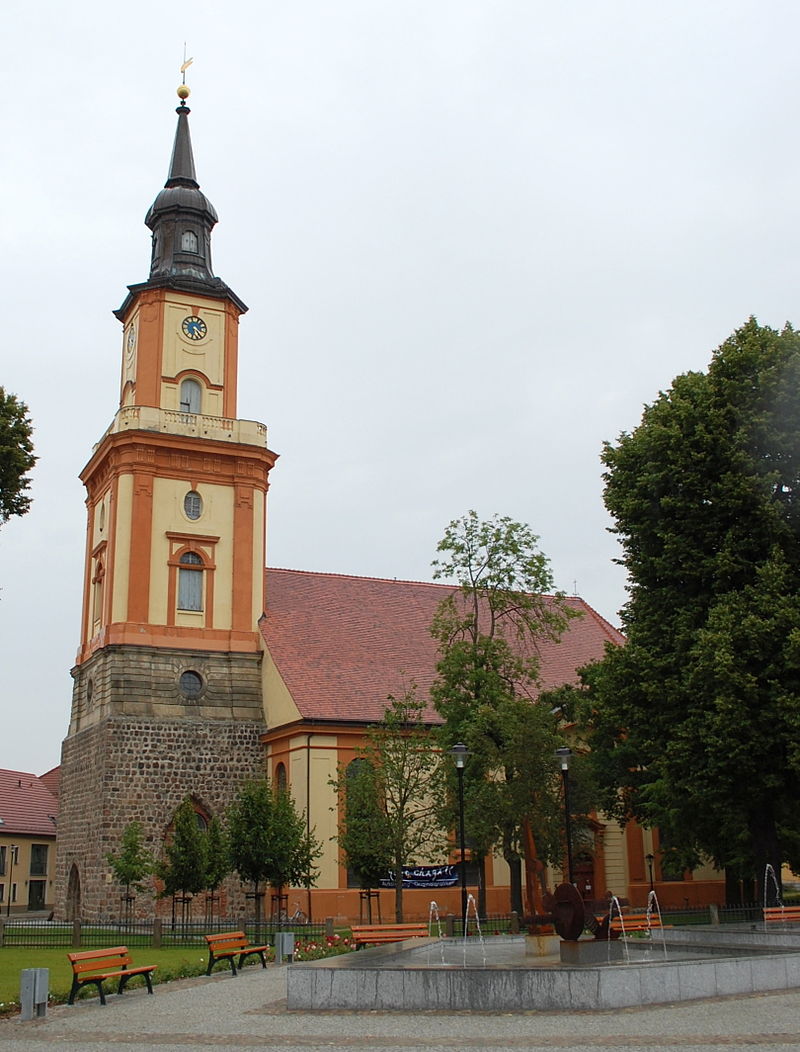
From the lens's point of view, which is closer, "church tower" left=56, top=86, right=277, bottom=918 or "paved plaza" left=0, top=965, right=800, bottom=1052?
"paved plaza" left=0, top=965, right=800, bottom=1052

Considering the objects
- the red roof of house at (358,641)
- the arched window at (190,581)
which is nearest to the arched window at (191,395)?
the arched window at (190,581)

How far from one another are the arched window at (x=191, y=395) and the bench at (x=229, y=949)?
83.8 feet

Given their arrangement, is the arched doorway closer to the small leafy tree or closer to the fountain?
the small leafy tree

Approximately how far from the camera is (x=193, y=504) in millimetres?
42969

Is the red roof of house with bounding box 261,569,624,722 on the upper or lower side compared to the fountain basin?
upper

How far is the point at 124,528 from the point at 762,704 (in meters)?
24.7

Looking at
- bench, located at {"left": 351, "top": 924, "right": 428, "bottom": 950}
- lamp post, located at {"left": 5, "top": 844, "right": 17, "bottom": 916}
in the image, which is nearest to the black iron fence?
bench, located at {"left": 351, "top": 924, "right": 428, "bottom": 950}

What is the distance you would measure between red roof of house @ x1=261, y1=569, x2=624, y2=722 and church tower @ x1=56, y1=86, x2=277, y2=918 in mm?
1987

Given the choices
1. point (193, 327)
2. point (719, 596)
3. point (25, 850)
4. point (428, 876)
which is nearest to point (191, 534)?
point (193, 327)

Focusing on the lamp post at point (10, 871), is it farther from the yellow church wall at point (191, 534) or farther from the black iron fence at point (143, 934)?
the black iron fence at point (143, 934)

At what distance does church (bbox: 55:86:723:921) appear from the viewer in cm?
3941

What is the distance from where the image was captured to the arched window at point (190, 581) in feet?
138

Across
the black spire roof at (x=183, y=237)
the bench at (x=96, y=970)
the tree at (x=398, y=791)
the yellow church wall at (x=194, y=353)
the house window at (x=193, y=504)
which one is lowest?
the bench at (x=96, y=970)

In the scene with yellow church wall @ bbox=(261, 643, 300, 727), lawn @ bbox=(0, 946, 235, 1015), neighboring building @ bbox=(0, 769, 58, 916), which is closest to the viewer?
lawn @ bbox=(0, 946, 235, 1015)
